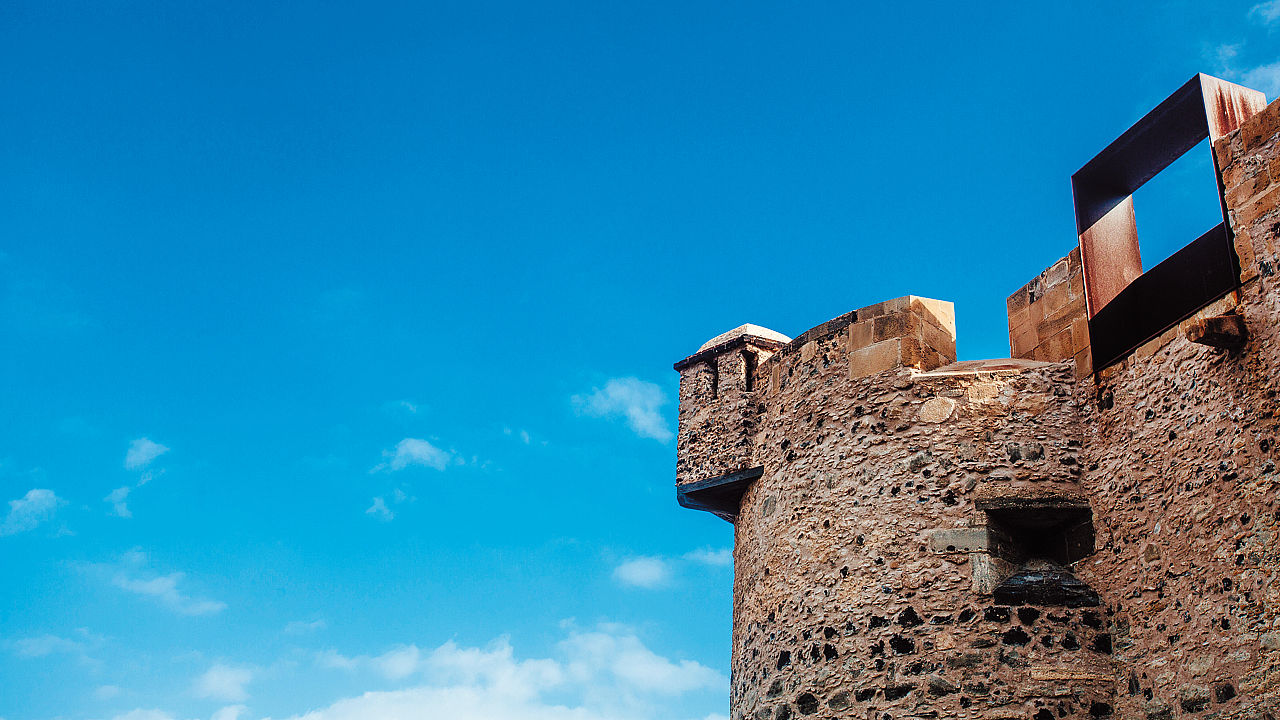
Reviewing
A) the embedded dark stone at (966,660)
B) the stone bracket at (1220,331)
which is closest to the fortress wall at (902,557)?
the embedded dark stone at (966,660)

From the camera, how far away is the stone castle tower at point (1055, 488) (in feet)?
20.6

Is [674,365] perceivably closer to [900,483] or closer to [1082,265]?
[900,483]

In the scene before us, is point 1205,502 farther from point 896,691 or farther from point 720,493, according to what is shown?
point 720,493

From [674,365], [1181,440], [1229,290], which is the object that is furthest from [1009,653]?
[674,365]

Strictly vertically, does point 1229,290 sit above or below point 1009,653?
above

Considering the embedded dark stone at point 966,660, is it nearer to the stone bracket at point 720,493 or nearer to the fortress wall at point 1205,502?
the fortress wall at point 1205,502

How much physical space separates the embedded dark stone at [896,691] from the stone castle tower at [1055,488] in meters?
0.02

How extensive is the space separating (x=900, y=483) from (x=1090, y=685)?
65.3 inches

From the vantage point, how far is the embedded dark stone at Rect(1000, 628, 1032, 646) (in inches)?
277

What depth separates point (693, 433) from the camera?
368 inches

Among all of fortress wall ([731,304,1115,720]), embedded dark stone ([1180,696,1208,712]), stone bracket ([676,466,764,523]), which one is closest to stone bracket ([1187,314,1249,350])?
fortress wall ([731,304,1115,720])

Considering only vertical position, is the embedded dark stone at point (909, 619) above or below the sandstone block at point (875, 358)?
below

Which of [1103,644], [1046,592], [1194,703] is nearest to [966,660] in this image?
[1046,592]

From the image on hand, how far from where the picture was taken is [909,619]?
23.9ft
